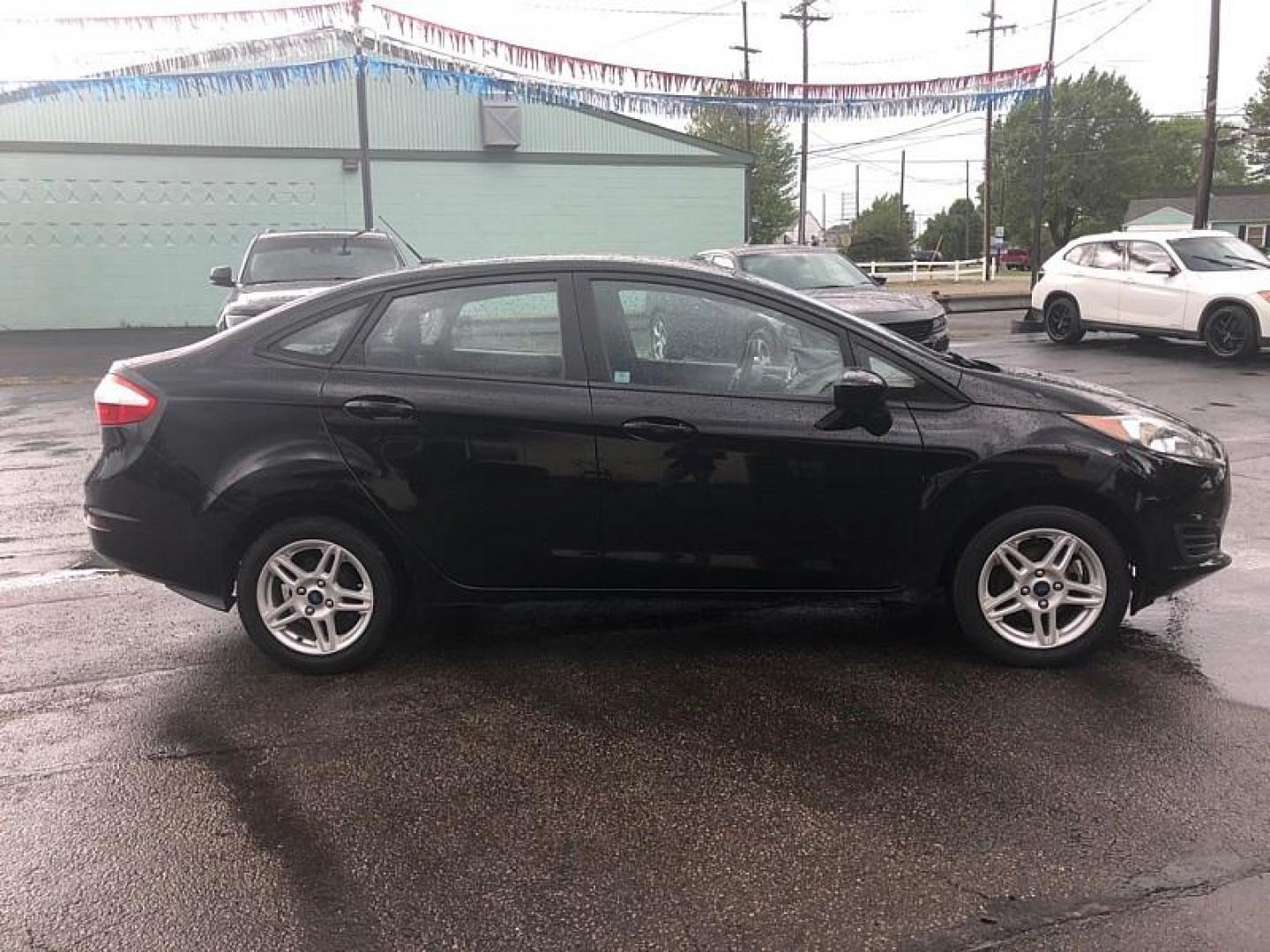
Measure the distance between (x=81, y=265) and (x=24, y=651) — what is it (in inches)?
788

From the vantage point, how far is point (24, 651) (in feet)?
14.6

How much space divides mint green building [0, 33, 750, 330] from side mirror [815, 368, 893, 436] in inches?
810

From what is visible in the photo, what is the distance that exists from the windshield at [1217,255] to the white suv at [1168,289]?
11mm

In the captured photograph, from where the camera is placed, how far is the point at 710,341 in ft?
13.5

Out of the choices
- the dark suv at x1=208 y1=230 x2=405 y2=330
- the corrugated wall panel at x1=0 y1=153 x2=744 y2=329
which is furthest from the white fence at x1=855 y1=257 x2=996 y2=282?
the dark suv at x1=208 y1=230 x2=405 y2=330

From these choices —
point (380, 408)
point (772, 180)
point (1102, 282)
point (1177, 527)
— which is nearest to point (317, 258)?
point (380, 408)

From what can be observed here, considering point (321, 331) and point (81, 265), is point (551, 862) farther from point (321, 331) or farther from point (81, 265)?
point (81, 265)

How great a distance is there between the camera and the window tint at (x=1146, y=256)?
13992mm

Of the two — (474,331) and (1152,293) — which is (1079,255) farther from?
(474,331)

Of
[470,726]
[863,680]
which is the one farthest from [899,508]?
[470,726]

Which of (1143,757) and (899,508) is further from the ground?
(899,508)

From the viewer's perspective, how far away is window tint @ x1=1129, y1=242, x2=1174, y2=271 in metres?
14.0

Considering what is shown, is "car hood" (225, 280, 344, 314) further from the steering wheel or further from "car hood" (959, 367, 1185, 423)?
"car hood" (959, 367, 1185, 423)

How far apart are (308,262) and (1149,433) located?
9.66 m
